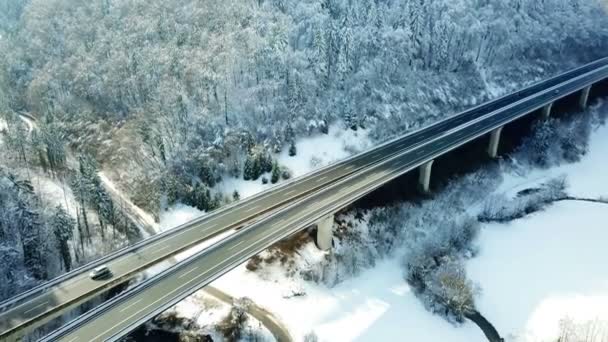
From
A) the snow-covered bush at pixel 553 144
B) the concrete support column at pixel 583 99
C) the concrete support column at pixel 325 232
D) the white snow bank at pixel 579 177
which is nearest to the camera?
the concrete support column at pixel 325 232

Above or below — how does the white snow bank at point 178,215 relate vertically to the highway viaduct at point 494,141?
below

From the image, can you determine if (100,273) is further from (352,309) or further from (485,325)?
(485,325)

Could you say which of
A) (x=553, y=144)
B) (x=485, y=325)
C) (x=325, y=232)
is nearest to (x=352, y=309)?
(x=325, y=232)

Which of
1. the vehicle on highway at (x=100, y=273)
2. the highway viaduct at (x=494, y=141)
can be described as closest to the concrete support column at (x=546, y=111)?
the highway viaduct at (x=494, y=141)

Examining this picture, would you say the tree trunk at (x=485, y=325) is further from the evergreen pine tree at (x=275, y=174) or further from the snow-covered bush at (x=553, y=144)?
the snow-covered bush at (x=553, y=144)

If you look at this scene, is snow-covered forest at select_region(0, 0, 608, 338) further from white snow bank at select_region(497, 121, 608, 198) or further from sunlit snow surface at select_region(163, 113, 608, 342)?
sunlit snow surface at select_region(163, 113, 608, 342)

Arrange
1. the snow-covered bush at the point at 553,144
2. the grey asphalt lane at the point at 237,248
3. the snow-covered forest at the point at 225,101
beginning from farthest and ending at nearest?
the snow-covered bush at the point at 553,144 < the snow-covered forest at the point at 225,101 < the grey asphalt lane at the point at 237,248
